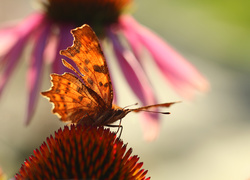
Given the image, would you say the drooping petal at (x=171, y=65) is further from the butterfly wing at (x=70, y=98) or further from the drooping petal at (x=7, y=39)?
the butterfly wing at (x=70, y=98)

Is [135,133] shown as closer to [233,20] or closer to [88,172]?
[88,172]

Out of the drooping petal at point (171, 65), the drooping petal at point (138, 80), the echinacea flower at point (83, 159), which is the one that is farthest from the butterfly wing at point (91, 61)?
the drooping petal at point (171, 65)

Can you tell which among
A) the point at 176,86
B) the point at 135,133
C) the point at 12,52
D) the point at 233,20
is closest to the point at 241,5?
the point at 233,20

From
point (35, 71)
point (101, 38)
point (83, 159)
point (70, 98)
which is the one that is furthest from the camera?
point (101, 38)

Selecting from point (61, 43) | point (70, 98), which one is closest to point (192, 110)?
point (61, 43)

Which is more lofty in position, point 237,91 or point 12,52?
point 237,91

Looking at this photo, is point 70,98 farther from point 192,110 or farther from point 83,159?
point 192,110
